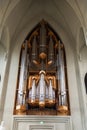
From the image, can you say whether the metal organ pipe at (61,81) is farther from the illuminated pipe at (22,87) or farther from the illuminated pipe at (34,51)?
the illuminated pipe at (22,87)

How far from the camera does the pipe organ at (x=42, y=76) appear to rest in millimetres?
7324

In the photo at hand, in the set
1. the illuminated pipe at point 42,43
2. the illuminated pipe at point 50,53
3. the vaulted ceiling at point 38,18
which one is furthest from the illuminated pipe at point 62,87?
the vaulted ceiling at point 38,18

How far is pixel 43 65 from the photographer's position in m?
8.71

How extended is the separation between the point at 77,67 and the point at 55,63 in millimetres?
1134

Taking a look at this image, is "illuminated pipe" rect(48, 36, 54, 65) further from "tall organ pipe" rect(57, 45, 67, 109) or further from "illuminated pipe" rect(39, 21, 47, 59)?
"tall organ pipe" rect(57, 45, 67, 109)

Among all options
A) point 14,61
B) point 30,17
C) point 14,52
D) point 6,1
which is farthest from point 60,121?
point 30,17

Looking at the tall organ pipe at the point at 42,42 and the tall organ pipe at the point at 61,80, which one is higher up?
the tall organ pipe at the point at 42,42

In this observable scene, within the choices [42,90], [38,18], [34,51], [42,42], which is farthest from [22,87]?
[38,18]

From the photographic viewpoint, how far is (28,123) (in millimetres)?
7027

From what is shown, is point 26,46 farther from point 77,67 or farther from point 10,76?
point 77,67

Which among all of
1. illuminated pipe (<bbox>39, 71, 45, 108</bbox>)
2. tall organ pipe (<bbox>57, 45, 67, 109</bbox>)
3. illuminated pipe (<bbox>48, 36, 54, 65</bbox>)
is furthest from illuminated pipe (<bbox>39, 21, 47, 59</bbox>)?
illuminated pipe (<bbox>39, 71, 45, 108</bbox>)

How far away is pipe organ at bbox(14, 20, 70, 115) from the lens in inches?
288

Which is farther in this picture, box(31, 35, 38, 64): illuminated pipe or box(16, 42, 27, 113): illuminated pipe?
box(31, 35, 38, 64): illuminated pipe

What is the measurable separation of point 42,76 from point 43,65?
850 mm
